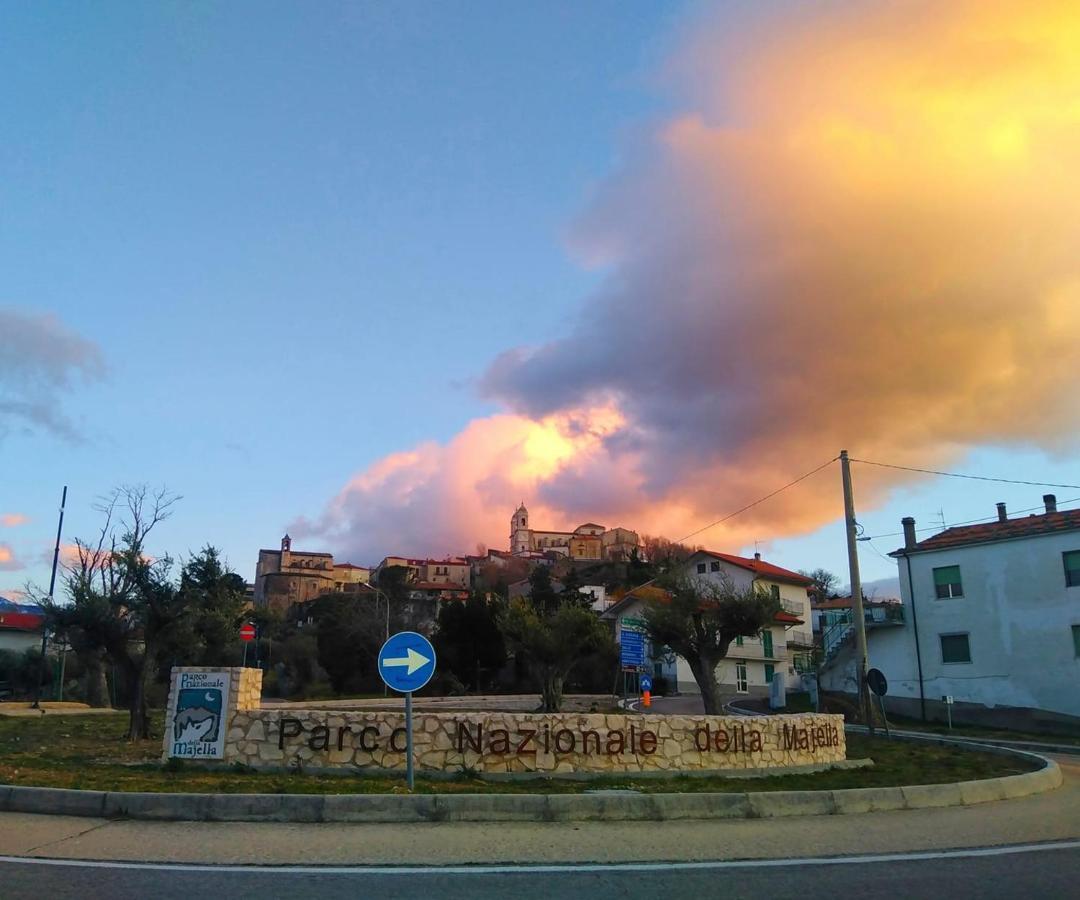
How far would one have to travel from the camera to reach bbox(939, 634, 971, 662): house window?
136 ft

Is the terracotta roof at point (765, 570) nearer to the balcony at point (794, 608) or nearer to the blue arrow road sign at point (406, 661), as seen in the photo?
the balcony at point (794, 608)

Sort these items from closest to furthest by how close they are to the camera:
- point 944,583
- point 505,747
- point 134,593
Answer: point 505,747 < point 134,593 < point 944,583

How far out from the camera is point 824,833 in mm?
10195

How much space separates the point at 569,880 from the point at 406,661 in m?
5.25

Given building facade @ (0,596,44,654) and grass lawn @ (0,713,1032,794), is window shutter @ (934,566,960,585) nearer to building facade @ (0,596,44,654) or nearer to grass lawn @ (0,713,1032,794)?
grass lawn @ (0,713,1032,794)

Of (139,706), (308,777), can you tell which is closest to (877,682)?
(308,777)

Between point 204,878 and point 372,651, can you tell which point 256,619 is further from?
point 204,878

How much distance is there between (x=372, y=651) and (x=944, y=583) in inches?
1555

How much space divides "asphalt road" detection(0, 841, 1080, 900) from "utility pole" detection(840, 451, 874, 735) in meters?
20.6

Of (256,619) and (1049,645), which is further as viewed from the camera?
(256,619)

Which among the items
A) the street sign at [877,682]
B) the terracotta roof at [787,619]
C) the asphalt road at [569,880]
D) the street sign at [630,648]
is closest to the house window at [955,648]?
the street sign at [630,648]

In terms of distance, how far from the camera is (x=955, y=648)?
4194 cm

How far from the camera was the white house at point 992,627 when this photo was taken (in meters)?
37.8

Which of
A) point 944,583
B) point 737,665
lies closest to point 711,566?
point 737,665
